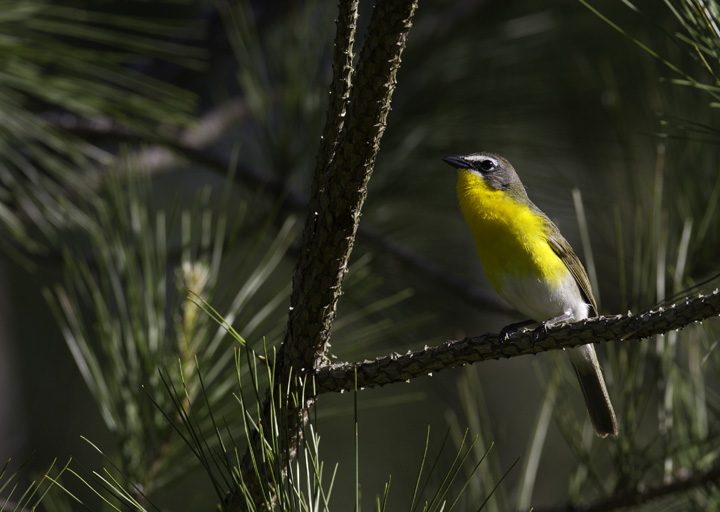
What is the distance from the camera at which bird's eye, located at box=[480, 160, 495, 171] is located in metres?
3.32

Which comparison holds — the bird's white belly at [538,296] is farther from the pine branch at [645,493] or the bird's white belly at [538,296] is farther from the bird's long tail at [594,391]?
the pine branch at [645,493]

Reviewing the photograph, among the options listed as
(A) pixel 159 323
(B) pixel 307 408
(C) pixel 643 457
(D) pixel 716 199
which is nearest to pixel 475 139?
(D) pixel 716 199

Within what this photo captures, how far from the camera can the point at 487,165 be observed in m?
3.33

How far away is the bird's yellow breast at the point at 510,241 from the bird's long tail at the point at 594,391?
0.32 m

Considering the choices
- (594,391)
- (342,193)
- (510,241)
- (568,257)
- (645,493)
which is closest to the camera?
(342,193)

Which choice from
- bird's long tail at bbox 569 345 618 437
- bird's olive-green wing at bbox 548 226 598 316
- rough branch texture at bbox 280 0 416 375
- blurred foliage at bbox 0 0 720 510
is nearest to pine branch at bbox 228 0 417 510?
rough branch texture at bbox 280 0 416 375

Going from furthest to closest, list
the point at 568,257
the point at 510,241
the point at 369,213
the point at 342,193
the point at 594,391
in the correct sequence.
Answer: the point at 369,213, the point at 568,257, the point at 510,241, the point at 594,391, the point at 342,193

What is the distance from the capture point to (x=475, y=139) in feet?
14.0

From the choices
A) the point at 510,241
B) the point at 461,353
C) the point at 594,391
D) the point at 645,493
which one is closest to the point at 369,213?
the point at 510,241

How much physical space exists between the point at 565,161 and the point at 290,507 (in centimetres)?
391

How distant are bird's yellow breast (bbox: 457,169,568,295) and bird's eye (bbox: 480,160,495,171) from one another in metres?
0.18

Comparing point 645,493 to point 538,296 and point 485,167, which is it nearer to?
point 538,296

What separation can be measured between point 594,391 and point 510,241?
2.14 ft

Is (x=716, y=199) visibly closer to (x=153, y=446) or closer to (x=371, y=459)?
(x=153, y=446)
